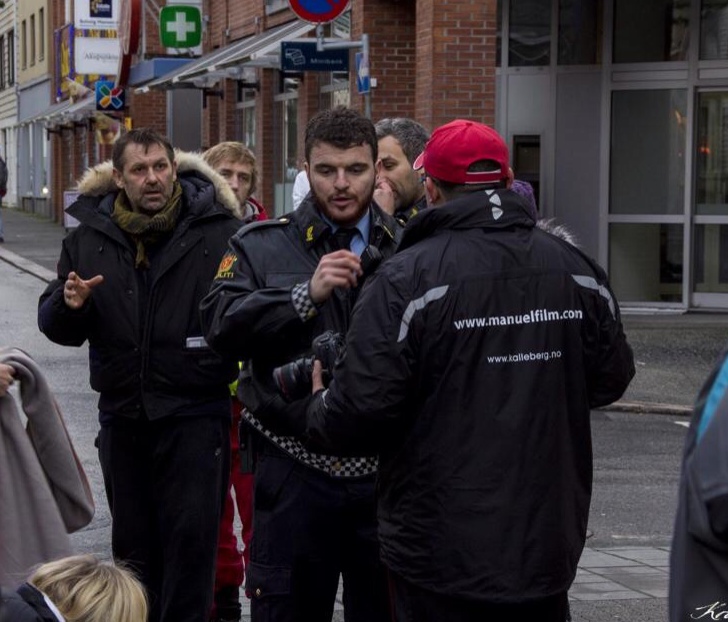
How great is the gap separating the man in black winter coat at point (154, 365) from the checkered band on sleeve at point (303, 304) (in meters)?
1.17

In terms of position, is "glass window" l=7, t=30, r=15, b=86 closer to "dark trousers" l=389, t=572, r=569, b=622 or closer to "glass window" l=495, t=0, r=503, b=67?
"glass window" l=495, t=0, r=503, b=67

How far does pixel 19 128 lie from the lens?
59250 millimetres

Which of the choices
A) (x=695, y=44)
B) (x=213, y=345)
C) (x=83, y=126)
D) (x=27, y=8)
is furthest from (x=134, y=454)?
(x=27, y=8)

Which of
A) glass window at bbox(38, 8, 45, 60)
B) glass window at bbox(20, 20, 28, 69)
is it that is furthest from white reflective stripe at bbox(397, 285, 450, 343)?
glass window at bbox(20, 20, 28, 69)

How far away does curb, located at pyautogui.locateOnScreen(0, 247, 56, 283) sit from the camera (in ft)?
82.9

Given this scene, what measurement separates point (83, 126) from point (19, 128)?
15.4m

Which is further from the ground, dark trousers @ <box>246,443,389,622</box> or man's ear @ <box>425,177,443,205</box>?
man's ear @ <box>425,177,443,205</box>

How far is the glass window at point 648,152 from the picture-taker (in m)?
18.5

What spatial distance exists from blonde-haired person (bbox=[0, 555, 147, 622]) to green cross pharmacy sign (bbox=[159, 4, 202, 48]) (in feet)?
86.1

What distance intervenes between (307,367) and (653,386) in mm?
9803

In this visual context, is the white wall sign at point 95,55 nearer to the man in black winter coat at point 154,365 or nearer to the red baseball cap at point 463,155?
the man in black winter coat at point 154,365

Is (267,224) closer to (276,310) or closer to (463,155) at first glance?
(276,310)

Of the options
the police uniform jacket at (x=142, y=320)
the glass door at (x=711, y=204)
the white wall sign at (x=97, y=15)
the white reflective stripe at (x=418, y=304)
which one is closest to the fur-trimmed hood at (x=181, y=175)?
the police uniform jacket at (x=142, y=320)

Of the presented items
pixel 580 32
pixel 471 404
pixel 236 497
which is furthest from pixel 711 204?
pixel 471 404
